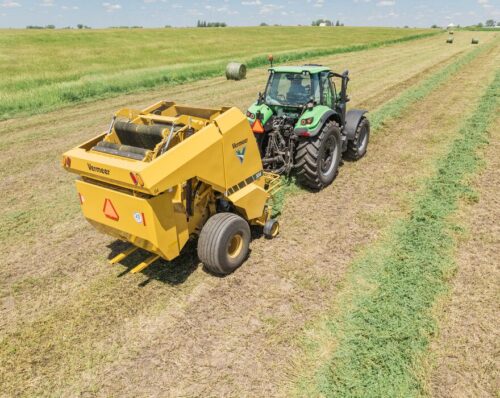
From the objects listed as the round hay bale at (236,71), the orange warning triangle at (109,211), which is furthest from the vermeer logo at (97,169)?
the round hay bale at (236,71)

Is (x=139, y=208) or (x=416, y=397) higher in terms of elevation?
(x=139, y=208)

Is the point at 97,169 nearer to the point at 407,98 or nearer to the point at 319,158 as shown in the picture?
the point at 319,158

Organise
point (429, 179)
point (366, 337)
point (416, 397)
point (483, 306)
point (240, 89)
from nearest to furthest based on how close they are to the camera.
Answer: point (416, 397) < point (366, 337) < point (483, 306) < point (429, 179) < point (240, 89)

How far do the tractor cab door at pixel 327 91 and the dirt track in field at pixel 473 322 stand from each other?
119 inches

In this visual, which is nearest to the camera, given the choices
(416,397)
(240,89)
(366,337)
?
(416,397)

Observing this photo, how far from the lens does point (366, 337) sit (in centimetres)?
376

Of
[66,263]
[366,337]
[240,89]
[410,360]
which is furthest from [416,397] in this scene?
[240,89]

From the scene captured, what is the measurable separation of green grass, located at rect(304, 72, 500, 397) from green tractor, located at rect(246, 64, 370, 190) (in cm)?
173

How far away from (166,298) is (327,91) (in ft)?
15.9

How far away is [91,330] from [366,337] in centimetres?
287

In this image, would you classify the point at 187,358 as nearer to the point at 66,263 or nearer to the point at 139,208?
the point at 139,208

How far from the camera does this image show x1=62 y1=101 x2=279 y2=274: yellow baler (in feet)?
12.5

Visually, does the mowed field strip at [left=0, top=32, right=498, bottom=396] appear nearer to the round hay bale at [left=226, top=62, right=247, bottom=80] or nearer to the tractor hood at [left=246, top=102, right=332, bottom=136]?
the tractor hood at [left=246, top=102, right=332, bottom=136]

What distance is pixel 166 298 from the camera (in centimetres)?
440
